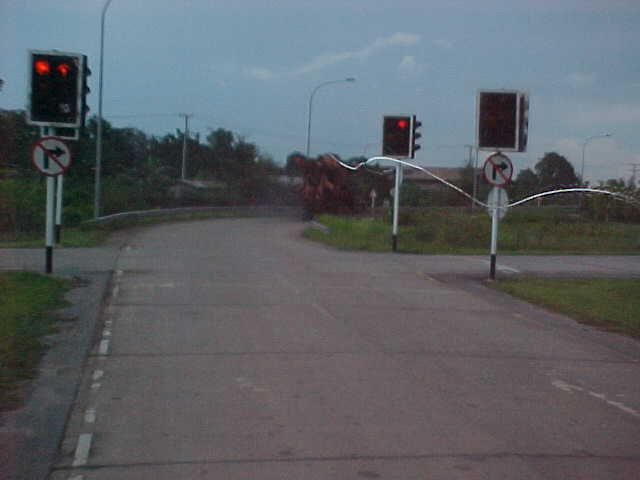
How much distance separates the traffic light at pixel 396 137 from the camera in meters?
26.3

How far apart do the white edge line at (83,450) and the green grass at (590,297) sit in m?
9.18

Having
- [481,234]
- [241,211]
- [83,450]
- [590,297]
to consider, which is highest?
[241,211]

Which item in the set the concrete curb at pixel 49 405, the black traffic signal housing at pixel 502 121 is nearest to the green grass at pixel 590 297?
the black traffic signal housing at pixel 502 121

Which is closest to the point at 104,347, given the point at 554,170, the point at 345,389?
the point at 345,389

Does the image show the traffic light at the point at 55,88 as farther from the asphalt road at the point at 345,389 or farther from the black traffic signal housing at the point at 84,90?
the asphalt road at the point at 345,389

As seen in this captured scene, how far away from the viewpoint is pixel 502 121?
2042 cm

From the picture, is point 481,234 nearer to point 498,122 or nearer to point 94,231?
point 498,122

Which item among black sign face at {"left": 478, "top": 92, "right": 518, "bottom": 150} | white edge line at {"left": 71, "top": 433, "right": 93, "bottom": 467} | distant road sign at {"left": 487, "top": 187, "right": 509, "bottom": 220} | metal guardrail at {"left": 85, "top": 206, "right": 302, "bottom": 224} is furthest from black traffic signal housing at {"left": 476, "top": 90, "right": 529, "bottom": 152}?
metal guardrail at {"left": 85, "top": 206, "right": 302, "bottom": 224}

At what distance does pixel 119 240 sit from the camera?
31547 mm

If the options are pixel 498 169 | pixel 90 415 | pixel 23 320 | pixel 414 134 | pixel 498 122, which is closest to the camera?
pixel 90 415

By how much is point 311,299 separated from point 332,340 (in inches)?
162

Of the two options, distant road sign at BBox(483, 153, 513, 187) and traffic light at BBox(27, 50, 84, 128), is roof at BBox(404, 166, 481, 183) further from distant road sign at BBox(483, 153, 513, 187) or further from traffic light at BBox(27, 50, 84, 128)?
traffic light at BBox(27, 50, 84, 128)

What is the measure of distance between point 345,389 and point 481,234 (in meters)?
25.2

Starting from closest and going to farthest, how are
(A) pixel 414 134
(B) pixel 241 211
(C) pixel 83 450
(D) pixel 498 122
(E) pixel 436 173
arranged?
(C) pixel 83 450
(D) pixel 498 122
(A) pixel 414 134
(E) pixel 436 173
(B) pixel 241 211
